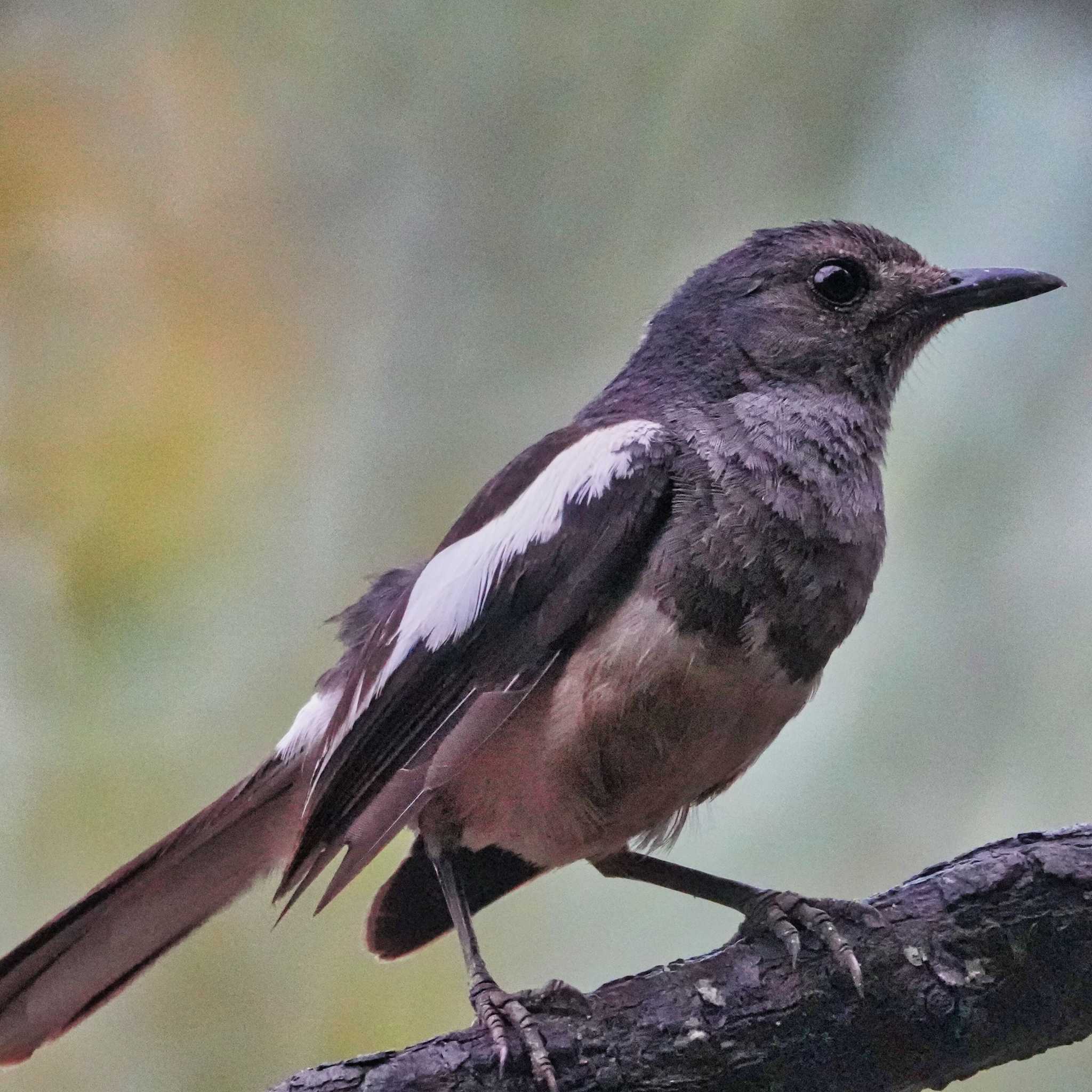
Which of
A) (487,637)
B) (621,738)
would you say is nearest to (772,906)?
(621,738)

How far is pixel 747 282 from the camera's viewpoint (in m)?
2.29

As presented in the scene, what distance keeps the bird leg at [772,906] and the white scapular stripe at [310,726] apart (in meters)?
0.54

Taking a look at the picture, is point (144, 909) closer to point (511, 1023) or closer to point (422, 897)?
point (422, 897)

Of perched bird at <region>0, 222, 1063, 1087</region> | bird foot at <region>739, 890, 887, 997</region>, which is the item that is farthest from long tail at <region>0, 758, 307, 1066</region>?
bird foot at <region>739, 890, 887, 997</region>

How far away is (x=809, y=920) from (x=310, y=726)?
95cm

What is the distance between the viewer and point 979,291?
7.20 feet

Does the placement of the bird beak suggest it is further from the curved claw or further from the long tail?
the long tail

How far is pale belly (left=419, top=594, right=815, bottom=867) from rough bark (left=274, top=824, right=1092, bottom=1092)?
28cm

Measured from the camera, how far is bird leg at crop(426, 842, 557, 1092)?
161cm

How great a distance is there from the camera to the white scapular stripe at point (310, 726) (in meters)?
2.14

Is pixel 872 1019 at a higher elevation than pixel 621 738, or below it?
below

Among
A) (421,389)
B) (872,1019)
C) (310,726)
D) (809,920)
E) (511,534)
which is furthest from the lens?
(421,389)

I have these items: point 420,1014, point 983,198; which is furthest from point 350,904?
point 983,198

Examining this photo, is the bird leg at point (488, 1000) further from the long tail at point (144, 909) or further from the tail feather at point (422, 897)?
the long tail at point (144, 909)
